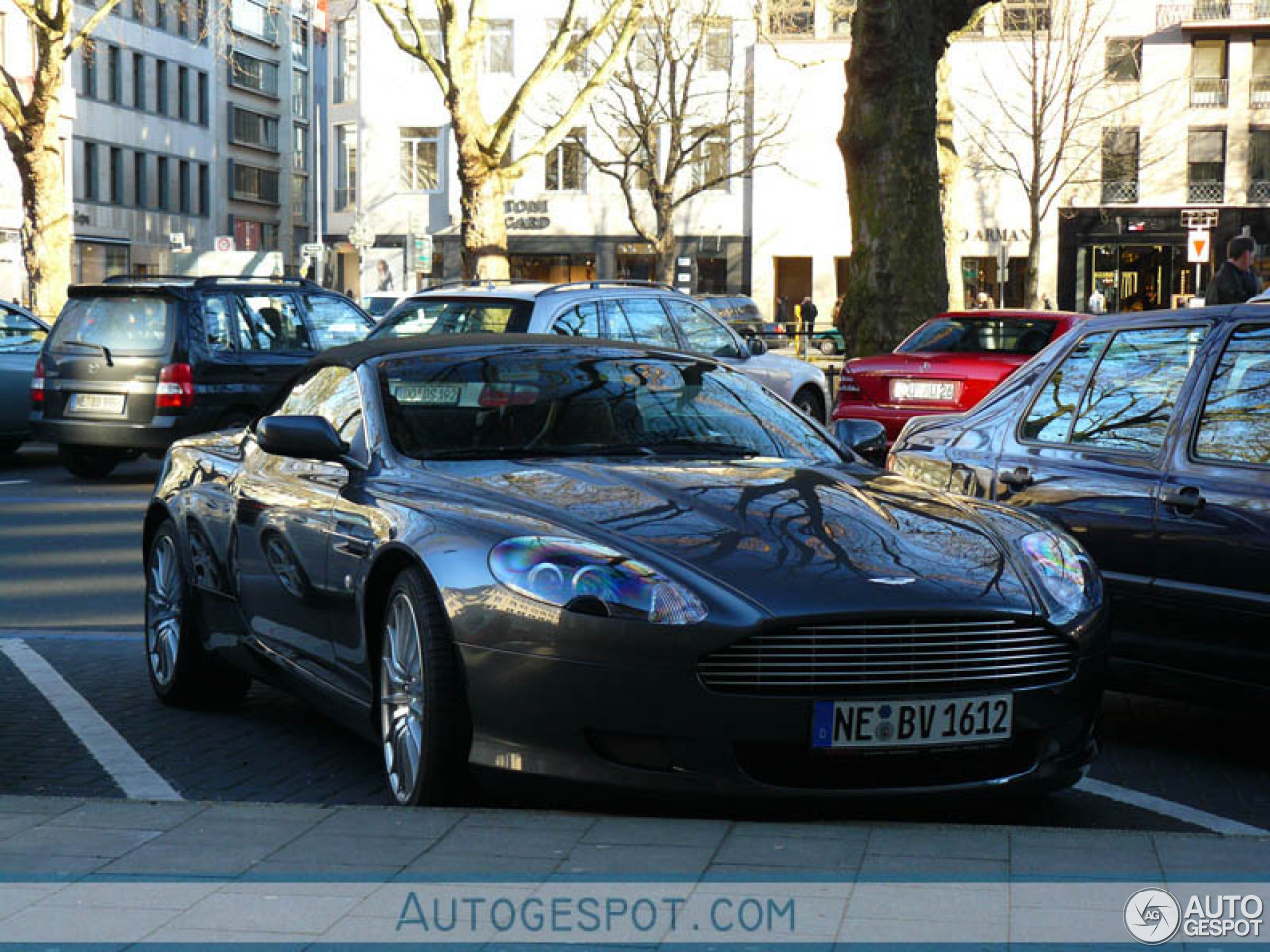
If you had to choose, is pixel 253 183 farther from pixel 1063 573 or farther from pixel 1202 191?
pixel 1063 573

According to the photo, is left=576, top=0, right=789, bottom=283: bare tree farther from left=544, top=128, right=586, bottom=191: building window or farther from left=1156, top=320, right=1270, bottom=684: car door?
left=1156, top=320, right=1270, bottom=684: car door

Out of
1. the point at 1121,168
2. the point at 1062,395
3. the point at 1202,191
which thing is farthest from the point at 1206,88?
the point at 1062,395

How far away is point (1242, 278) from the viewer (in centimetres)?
1383

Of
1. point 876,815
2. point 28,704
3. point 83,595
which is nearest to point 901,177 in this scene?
point 83,595

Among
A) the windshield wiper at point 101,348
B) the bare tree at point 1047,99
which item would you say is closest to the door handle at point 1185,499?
the windshield wiper at point 101,348

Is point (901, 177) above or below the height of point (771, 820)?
above

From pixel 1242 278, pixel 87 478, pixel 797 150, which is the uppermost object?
pixel 797 150

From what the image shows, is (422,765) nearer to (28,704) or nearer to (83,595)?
(28,704)

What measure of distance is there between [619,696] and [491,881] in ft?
2.53

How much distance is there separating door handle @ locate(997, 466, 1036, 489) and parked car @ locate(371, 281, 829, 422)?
18.8ft

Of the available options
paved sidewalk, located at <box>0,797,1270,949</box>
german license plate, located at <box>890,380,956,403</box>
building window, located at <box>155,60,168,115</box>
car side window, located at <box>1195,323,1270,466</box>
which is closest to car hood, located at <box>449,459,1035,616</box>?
paved sidewalk, located at <box>0,797,1270,949</box>

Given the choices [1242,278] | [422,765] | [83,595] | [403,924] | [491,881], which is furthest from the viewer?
[1242,278]

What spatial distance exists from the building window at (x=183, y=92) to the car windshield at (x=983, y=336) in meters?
67.3

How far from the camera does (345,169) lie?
222 feet
